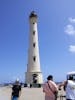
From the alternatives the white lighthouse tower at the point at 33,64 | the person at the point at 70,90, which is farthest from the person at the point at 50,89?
the white lighthouse tower at the point at 33,64

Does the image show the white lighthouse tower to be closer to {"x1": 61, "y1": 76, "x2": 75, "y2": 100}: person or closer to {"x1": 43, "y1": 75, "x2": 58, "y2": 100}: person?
{"x1": 43, "y1": 75, "x2": 58, "y2": 100}: person

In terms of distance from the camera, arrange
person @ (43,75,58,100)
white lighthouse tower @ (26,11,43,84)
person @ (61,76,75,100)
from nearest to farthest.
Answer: person @ (61,76,75,100)
person @ (43,75,58,100)
white lighthouse tower @ (26,11,43,84)

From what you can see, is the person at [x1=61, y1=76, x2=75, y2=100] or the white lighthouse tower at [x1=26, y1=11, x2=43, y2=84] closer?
the person at [x1=61, y1=76, x2=75, y2=100]

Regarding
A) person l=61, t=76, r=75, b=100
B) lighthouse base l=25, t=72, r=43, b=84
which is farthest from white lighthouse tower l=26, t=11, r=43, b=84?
person l=61, t=76, r=75, b=100

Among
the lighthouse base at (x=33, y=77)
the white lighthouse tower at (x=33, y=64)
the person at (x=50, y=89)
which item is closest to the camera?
the person at (x=50, y=89)

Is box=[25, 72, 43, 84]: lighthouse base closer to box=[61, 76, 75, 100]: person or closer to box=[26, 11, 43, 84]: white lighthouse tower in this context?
box=[26, 11, 43, 84]: white lighthouse tower

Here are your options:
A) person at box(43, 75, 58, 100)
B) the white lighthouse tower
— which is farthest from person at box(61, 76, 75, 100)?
the white lighthouse tower

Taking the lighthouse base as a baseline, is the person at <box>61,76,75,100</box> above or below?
below

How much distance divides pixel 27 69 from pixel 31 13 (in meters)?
12.5

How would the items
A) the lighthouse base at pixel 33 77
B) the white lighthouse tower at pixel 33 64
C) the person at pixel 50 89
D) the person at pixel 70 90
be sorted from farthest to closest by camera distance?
the white lighthouse tower at pixel 33 64 < the lighthouse base at pixel 33 77 < the person at pixel 50 89 < the person at pixel 70 90

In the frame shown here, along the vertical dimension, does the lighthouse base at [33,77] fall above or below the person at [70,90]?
above

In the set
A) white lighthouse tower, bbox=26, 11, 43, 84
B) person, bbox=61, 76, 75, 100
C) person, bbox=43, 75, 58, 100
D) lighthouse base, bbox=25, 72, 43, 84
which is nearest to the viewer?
person, bbox=61, 76, 75, 100

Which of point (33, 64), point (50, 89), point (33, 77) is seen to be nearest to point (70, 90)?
point (50, 89)

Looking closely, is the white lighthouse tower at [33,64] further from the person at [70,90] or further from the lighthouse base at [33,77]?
the person at [70,90]
